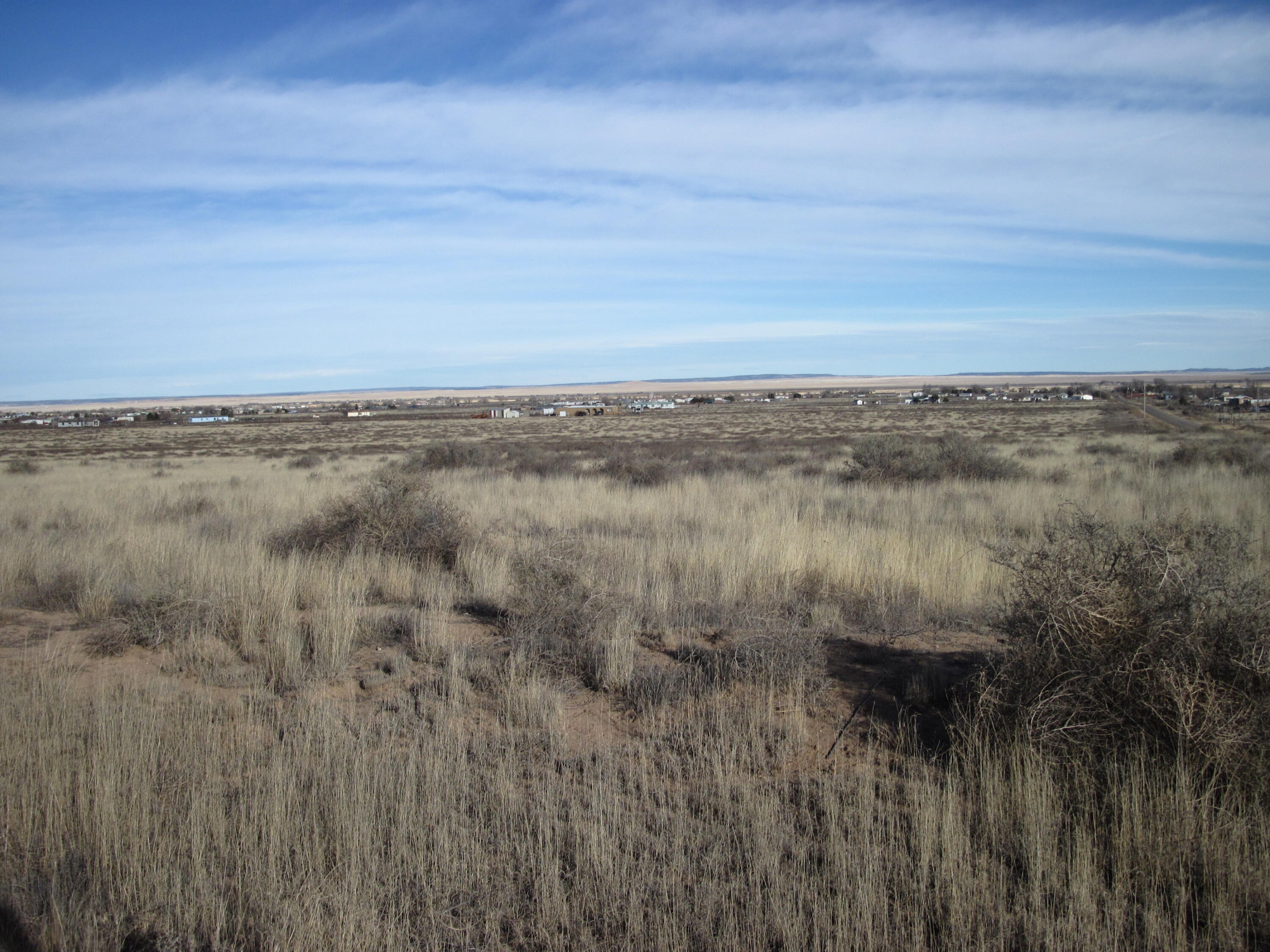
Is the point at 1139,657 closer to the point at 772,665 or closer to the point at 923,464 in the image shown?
the point at 772,665

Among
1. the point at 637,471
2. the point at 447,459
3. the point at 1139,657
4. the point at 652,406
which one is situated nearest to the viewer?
the point at 1139,657

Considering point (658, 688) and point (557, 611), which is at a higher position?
point (557, 611)

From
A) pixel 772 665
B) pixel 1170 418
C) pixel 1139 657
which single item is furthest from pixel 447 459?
pixel 1170 418

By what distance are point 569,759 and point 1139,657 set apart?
3.23 m

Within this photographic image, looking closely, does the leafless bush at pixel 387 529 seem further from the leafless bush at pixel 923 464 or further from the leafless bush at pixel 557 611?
the leafless bush at pixel 923 464

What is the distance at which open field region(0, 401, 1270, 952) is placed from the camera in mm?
3240

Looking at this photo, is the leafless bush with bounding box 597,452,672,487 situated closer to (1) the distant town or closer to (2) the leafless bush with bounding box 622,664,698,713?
(2) the leafless bush with bounding box 622,664,698,713

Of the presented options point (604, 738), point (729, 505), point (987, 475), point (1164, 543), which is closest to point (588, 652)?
point (604, 738)

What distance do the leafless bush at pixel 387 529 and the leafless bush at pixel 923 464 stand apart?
1077 cm

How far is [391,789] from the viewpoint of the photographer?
4.16 m

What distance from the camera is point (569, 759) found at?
15.3 ft

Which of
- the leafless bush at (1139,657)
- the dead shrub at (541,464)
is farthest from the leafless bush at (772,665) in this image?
the dead shrub at (541,464)

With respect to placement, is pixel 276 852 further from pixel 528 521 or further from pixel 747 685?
pixel 528 521

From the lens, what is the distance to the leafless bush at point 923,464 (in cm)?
1772
